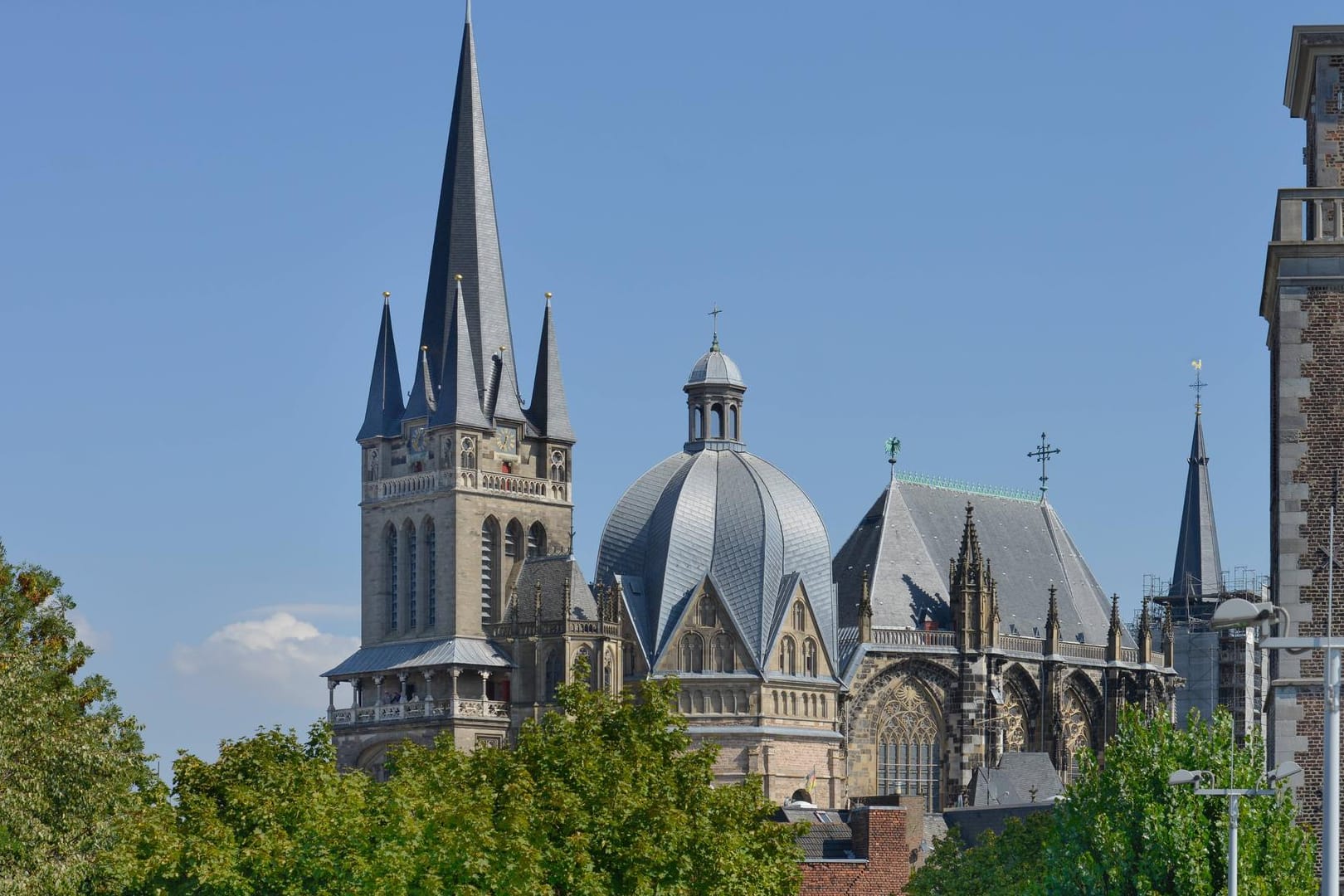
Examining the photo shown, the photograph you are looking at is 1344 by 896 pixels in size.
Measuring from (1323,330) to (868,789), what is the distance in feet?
271

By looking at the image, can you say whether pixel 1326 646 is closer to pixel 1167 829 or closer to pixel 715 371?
pixel 1167 829

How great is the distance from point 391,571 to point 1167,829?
8185 cm

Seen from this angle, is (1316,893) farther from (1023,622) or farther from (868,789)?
(1023,622)

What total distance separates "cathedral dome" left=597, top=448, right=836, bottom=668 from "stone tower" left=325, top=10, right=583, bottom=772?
11.3ft

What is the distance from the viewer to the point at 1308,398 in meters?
49.1

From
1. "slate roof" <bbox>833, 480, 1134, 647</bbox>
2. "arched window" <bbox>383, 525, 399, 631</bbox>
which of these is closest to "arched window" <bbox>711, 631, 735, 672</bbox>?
"slate roof" <bbox>833, 480, 1134, 647</bbox>

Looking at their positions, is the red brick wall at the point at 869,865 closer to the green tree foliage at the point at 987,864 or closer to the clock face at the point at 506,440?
the green tree foliage at the point at 987,864

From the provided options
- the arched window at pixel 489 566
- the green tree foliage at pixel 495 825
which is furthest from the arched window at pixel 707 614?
the green tree foliage at pixel 495 825

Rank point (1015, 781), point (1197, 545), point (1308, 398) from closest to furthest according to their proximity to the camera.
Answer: point (1308, 398) < point (1015, 781) < point (1197, 545)

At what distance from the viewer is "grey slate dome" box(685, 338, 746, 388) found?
137500 mm

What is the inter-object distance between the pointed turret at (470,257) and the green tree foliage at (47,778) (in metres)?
60.3

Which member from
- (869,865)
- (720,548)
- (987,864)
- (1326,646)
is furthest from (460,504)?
(1326,646)

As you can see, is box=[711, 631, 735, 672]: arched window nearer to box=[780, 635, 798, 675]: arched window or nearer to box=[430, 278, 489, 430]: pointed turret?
box=[780, 635, 798, 675]: arched window

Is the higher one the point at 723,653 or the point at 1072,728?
the point at 723,653
